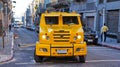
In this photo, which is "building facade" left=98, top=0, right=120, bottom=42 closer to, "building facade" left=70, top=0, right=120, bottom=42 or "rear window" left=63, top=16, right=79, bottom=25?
"building facade" left=70, top=0, right=120, bottom=42

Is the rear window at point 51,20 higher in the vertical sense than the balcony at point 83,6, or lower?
lower

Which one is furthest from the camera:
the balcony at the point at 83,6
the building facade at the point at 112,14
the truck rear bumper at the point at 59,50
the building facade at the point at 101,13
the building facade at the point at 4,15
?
the balcony at the point at 83,6

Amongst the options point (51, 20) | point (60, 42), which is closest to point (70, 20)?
point (51, 20)

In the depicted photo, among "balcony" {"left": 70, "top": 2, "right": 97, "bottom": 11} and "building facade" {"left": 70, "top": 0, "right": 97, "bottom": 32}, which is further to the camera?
"balcony" {"left": 70, "top": 2, "right": 97, "bottom": 11}

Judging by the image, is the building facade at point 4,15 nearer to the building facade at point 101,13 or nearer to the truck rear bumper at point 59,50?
the building facade at point 101,13

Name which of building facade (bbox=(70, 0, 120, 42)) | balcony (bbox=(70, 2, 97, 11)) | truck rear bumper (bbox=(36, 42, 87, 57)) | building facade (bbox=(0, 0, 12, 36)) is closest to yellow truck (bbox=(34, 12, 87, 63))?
truck rear bumper (bbox=(36, 42, 87, 57))

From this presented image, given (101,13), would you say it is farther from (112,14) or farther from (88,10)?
(88,10)

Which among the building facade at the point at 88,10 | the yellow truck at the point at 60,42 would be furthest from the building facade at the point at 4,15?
the yellow truck at the point at 60,42

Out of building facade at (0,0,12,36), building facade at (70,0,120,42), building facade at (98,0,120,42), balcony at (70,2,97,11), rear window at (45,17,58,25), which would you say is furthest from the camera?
balcony at (70,2,97,11)

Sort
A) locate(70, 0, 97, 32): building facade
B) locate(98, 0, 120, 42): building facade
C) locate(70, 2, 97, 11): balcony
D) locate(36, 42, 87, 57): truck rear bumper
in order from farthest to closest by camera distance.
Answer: locate(70, 2, 97, 11): balcony < locate(70, 0, 97, 32): building facade < locate(98, 0, 120, 42): building facade < locate(36, 42, 87, 57): truck rear bumper

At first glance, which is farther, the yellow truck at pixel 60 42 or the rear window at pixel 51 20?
the rear window at pixel 51 20

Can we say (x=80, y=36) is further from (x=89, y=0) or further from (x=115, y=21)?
(x=89, y=0)

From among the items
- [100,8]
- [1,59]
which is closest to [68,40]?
[1,59]

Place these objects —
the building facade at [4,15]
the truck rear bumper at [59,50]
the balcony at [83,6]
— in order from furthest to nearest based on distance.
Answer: the balcony at [83,6] → the building facade at [4,15] → the truck rear bumper at [59,50]
